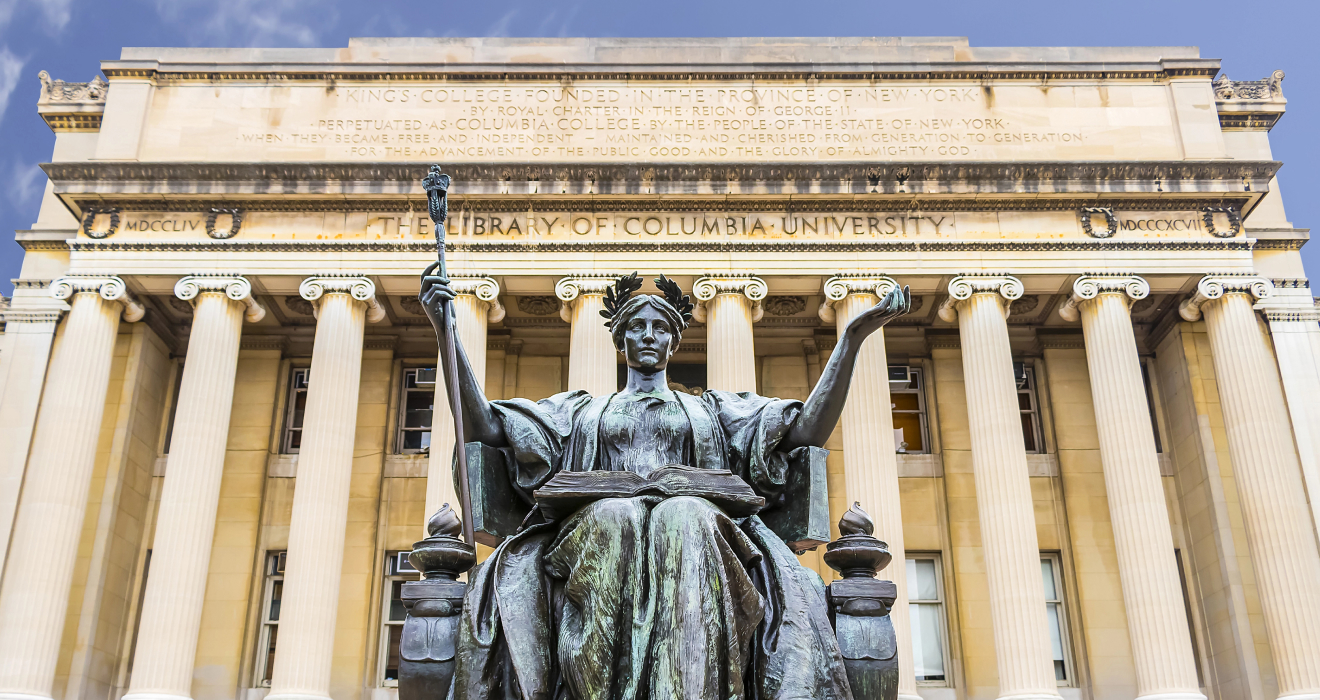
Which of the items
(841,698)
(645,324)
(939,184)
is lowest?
(841,698)

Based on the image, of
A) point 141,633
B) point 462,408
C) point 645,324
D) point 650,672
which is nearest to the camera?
point 650,672

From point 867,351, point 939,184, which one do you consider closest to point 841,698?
point 867,351

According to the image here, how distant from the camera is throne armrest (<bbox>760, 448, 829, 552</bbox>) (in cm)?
540

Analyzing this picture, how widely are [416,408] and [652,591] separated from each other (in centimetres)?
2491

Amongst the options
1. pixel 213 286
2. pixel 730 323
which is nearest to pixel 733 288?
pixel 730 323

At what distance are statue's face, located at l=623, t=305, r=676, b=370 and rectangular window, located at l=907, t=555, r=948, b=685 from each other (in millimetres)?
20810

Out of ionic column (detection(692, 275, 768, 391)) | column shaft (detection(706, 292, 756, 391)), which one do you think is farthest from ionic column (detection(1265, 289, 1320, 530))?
column shaft (detection(706, 292, 756, 391))

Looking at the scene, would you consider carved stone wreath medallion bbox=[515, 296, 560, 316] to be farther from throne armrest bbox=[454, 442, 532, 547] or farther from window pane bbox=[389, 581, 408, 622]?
throne armrest bbox=[454, 442, 532, 547]

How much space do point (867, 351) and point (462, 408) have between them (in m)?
19.8

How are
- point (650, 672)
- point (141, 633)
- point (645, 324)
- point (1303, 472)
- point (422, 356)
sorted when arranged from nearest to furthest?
1. point (650, 672)
2. point (645, 324)
3. point (141, 633)
4. point (1303, 472)
5. point (422, 356)

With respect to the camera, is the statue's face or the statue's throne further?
the statue's face

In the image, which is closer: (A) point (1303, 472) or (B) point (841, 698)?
(B) point (841, 698)

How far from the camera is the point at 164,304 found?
87.4 feet

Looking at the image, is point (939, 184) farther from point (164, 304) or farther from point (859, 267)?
point (164, 304)
